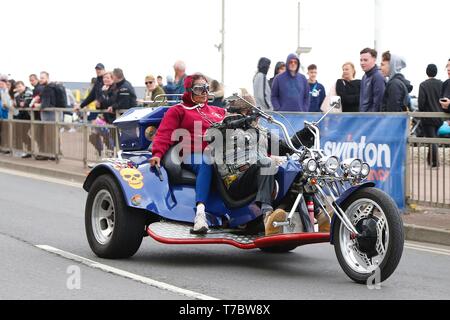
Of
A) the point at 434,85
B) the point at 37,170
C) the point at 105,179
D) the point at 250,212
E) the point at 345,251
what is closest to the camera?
the point at 345,251

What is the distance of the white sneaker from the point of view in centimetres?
863

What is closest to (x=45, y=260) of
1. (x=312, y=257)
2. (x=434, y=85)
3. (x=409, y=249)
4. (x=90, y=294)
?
(x=90, y=294)

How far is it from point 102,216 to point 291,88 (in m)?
7.47

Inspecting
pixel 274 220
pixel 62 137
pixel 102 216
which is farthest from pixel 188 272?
pixel 62 137

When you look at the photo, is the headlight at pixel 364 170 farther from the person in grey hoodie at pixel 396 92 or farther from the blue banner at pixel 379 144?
the person in grey hoodie at pixel 396 92

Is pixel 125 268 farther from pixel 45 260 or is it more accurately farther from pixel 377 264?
pixel 377 264

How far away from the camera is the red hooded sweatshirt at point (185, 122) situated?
30.2ft

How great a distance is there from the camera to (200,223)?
8633 mm

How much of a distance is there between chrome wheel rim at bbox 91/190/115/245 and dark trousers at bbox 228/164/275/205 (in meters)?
1.28

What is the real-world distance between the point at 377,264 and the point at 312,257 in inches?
78.8

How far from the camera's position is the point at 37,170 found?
66.3 feet

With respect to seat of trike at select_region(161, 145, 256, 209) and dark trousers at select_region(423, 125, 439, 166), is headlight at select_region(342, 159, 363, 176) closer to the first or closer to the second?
seat of trike at select_region(161, 145, 256, 209)

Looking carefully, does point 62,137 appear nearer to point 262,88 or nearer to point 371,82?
point 262,88

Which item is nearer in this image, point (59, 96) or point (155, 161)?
point (155, 161)
